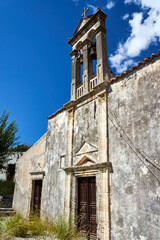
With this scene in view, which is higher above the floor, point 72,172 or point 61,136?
point 61,136

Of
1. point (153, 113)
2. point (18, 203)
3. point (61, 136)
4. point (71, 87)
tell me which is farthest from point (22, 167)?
point (153, 113)

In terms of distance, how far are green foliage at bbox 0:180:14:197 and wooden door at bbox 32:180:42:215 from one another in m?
6.22

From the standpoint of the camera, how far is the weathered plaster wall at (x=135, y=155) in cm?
412

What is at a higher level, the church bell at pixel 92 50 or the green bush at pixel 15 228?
the church bell at pixel 92 50

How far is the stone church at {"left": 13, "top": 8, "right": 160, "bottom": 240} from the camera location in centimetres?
436

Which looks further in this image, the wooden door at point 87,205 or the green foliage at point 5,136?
the green foliage at point 5,136

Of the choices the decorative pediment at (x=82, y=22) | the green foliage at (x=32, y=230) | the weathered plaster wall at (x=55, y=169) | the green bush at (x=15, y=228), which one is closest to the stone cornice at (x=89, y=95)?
the weathered plaster wall at (x=55, y=169)

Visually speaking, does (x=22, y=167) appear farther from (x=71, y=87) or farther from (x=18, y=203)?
(x=71, y=87)

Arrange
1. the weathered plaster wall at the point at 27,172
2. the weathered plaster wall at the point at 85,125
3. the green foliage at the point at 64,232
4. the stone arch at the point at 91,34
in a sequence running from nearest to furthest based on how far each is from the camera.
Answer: the green foliage at the point at 64,232
the weathered plaster wall at the point at 85,125
the stone arch at the point at 91,34
the weathered plaster wall at the point at 27,172

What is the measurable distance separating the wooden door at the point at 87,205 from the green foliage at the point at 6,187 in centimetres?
995

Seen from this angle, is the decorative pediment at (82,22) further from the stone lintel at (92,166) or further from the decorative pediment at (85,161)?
the stone lintel at (92,166)

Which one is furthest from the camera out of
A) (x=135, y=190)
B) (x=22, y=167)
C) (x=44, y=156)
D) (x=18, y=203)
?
(x=22, y=167)

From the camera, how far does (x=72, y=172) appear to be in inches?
265

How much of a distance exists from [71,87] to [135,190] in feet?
16.6
